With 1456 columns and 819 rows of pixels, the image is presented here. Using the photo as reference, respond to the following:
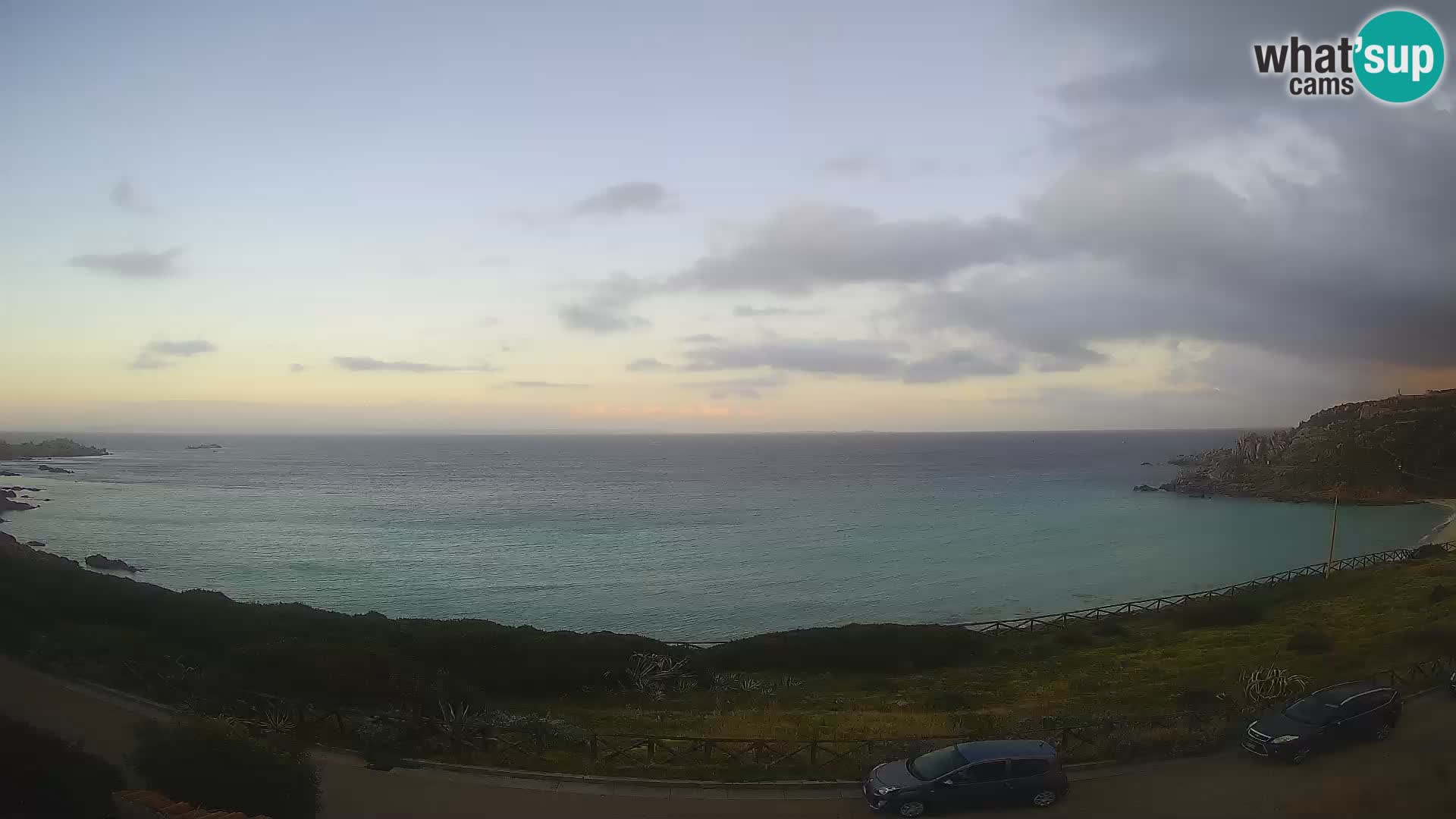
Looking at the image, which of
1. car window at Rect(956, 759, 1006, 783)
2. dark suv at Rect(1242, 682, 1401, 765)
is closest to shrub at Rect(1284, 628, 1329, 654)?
dark suv at Rect(1242, 682, 1401, 765)

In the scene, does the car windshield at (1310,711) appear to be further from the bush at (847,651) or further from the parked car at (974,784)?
the bush at (847,651)

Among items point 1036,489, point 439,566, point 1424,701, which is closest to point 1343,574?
point 1424,701

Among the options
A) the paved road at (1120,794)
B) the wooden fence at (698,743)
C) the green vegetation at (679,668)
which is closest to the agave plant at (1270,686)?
the green vegetation at (679,668)

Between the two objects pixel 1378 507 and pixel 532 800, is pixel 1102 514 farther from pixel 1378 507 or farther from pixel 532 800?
pixel 532 800

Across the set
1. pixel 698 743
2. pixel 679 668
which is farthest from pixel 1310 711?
pixel 679 668

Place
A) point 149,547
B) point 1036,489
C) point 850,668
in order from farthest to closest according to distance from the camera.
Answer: point 1036,489 < point 149,547 < point 850,668

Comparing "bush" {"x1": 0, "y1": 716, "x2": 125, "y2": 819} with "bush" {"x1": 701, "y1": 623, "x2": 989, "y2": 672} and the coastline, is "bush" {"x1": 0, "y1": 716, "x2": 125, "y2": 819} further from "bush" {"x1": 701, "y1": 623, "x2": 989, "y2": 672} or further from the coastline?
the coastline
